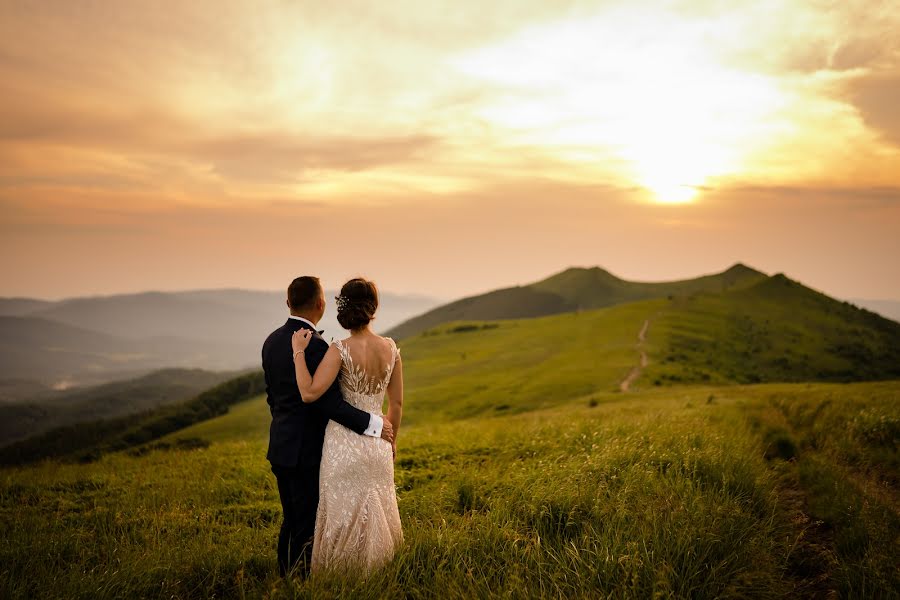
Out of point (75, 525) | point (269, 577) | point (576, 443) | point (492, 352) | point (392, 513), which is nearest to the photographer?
point (269, 577)

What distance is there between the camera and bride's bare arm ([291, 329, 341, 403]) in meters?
5.62

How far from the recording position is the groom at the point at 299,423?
585 cm

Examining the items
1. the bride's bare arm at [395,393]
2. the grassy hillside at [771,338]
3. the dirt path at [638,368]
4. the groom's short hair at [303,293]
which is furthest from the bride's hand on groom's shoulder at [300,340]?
the grassy hillside at [771,338]

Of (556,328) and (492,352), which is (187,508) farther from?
(556,328)

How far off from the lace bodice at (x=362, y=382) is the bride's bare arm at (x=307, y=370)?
0.18 m

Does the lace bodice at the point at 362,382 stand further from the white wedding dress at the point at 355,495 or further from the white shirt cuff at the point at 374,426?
the white shirt cuff at the point at 374,426

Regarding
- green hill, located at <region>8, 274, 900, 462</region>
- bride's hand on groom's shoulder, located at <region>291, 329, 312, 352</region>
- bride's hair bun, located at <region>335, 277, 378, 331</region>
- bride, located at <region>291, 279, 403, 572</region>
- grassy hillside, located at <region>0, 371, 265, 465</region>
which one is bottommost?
grassy hillside, located at <region>0, 371, 265, 465</region>

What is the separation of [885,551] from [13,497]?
1371 cm

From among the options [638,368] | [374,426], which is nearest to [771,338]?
[638,368]

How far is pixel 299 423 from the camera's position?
593 centimetres

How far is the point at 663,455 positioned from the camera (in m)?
8.57

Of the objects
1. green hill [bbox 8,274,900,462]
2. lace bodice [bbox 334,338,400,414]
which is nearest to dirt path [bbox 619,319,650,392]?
green hill [bbox 8,274,900,462]

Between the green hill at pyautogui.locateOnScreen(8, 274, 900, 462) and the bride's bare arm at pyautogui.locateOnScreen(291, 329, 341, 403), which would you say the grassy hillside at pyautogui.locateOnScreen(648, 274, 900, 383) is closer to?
the green hill at pyautogui.locateOnScreen(8, 274, 900, 462)

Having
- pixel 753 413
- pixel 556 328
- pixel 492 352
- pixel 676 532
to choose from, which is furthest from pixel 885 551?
pixel 556 328
